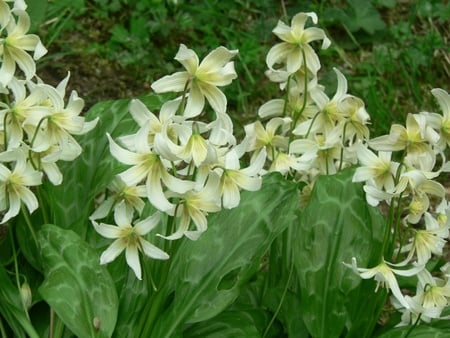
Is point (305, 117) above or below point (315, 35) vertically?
below

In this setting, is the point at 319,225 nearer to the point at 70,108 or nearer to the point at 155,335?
the point at 155,335

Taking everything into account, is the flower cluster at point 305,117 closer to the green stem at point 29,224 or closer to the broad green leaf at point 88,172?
the broad green leaf at point 88,172

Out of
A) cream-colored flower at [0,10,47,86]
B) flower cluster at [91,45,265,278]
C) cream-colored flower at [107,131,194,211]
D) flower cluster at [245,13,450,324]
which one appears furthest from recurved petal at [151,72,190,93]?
cream-colored flower at [0,10,47,86]

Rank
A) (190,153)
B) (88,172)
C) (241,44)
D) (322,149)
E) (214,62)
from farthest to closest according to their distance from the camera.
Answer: (241,44) → (88,172) → (322,149) → (214,62) → (190,153)

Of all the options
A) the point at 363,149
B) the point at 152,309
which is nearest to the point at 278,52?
the point at 363,149

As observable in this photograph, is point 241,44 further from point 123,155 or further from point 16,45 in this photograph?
point 123,155

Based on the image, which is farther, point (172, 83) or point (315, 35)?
point (315, 35)
